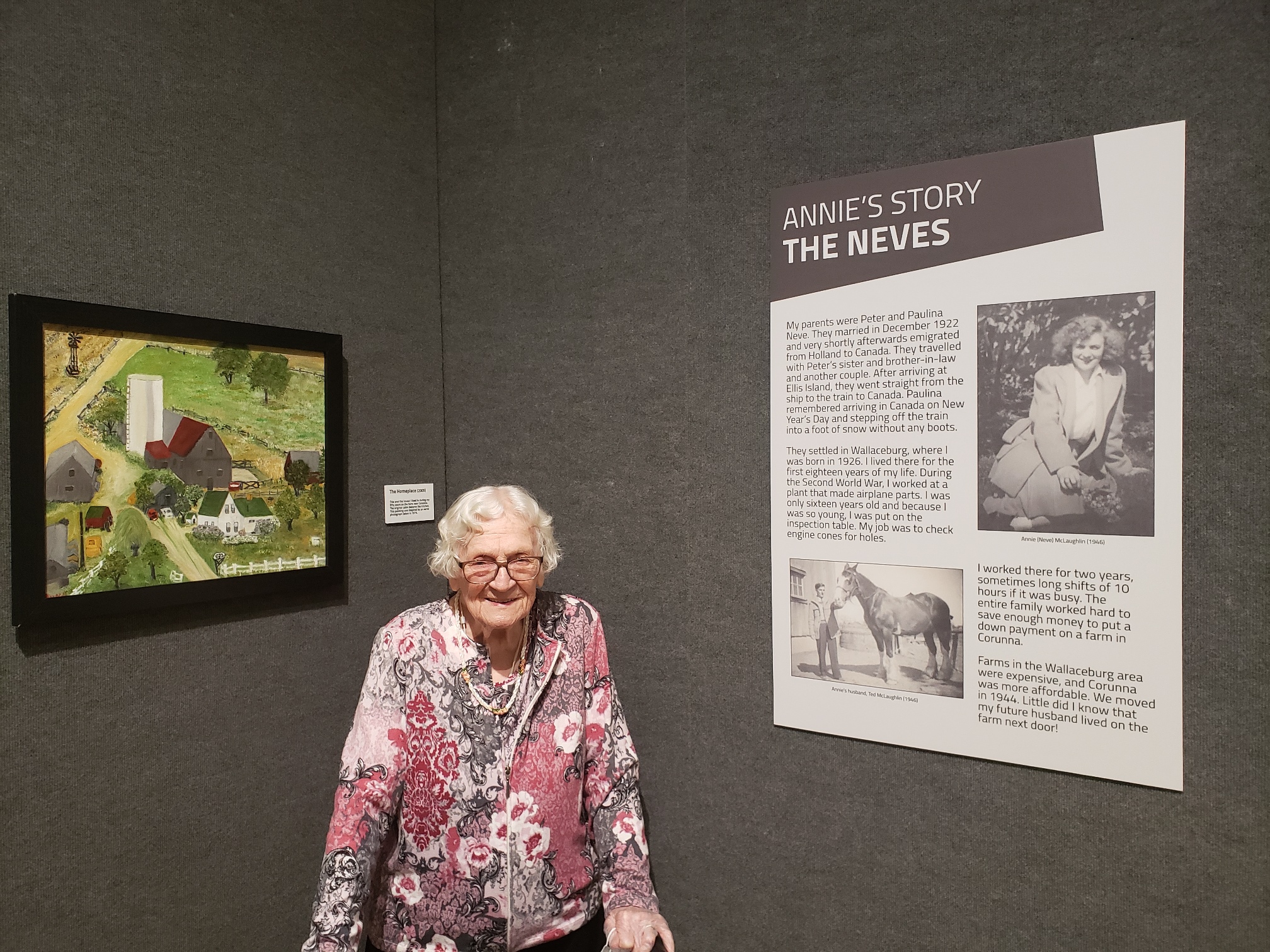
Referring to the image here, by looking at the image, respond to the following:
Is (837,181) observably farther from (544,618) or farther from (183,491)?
(183,491)

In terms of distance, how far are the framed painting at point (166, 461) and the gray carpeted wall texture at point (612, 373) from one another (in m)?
0.09

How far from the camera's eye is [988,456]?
168 cm

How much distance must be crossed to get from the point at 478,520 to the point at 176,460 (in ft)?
2.40

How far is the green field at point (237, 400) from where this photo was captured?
1.79 metres

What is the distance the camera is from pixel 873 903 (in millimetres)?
1838

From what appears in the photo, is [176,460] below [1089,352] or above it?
below

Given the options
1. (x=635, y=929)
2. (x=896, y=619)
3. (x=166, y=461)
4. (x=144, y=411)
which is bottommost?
(x=635, y=929)

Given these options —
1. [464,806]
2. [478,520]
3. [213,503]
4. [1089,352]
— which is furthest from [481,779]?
[1089,352]

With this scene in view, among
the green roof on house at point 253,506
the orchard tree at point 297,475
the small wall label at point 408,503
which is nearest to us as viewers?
the green roof on house at point 253,506

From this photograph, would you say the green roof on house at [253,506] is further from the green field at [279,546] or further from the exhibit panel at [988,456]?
the exhibit panel at [988,456]

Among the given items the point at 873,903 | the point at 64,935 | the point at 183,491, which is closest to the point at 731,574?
the point at 873,903

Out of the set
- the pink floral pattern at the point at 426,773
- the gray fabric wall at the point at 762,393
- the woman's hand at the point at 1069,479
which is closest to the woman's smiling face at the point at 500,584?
the pink floral pattern at the point at 426,773

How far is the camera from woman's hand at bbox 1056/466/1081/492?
5.26ft

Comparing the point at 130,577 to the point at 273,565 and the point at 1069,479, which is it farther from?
the point at 1069,479
